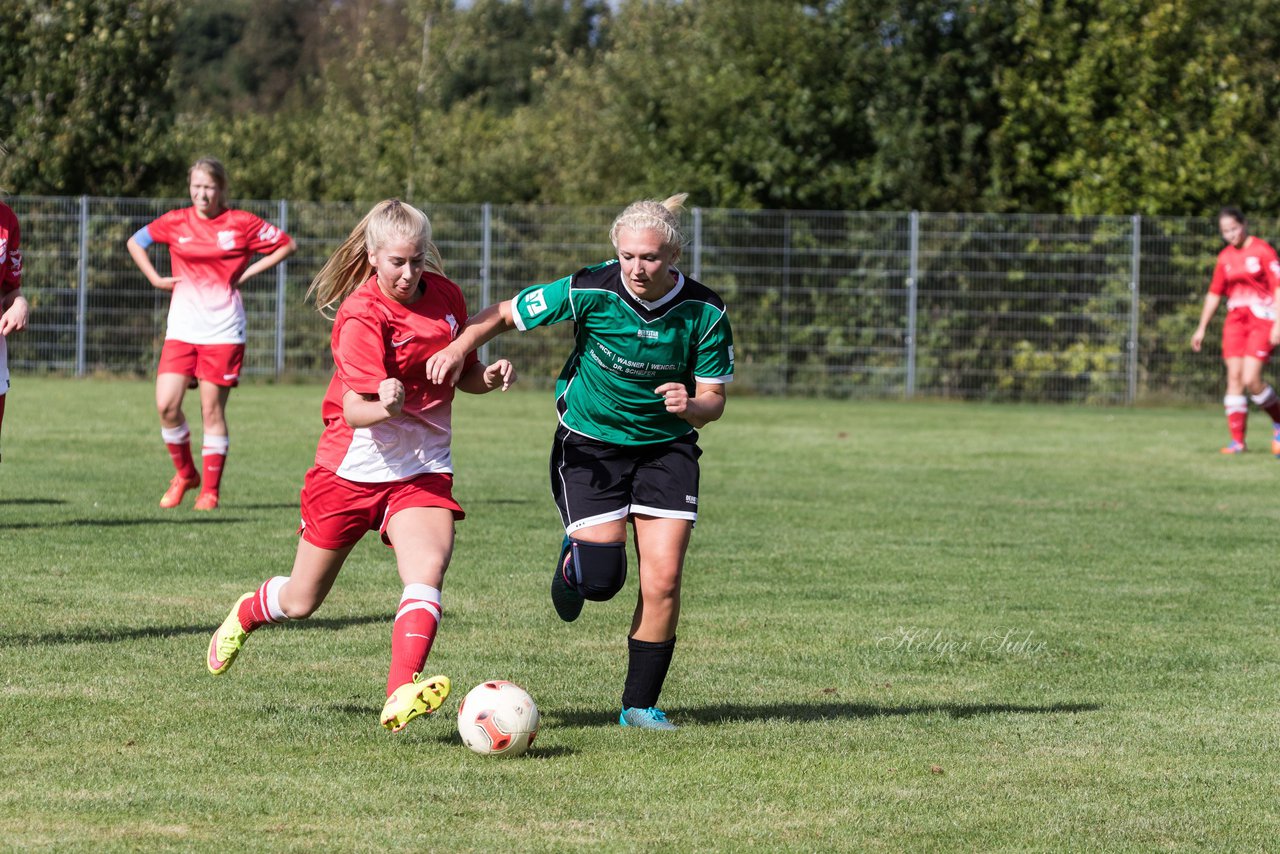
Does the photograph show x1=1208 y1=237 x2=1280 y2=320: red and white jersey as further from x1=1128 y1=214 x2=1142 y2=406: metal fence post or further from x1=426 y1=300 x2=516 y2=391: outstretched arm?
x1=426 y1=300 x2=516 y2=391: outstretched arm

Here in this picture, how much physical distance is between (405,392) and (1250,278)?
13.0 meters

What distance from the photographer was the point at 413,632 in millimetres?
5285

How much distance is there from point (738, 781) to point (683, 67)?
23963 mm

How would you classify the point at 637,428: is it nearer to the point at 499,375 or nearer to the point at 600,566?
the point at 600,566

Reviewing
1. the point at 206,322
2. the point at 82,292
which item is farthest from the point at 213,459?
the point at 82,292

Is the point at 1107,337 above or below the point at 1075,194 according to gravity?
below

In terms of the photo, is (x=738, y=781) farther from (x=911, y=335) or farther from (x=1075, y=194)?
(x=1075, y=194)

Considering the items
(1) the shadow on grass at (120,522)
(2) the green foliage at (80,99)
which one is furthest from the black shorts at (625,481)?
(2) the green foliage at (80,99)

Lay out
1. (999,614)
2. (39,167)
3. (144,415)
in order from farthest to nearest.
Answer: (39,167) < (144,415) < (999,614)

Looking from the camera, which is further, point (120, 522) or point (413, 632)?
point (120, 522)

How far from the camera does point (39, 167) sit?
27.8 meters

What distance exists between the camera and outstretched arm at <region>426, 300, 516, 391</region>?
534cm

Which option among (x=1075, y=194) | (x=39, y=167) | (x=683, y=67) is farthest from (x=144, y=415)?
(x=1075, y=194)

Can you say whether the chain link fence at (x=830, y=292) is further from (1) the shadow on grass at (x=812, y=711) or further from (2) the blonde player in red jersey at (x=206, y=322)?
(1) the shadow on grass at (x=812, y=711)
